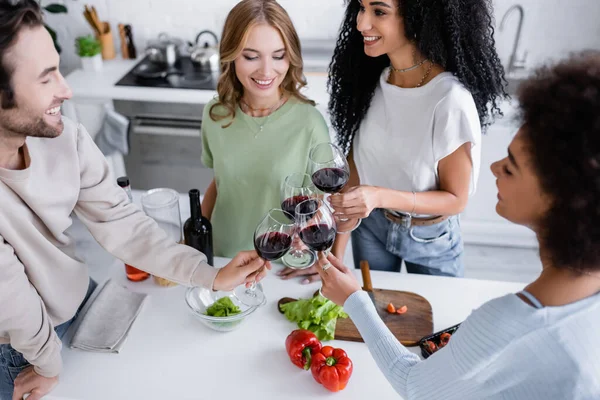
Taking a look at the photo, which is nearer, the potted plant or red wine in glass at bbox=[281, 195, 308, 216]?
red wine in glass at bbox=[281, 195, 308, 216]

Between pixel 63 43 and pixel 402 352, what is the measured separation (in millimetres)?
3226

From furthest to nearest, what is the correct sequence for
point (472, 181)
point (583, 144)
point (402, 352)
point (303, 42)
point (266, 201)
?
1. point (303, 42)
2. point (266, 201)
3. point (472, 181)
4. point (402, 352)
5. point (583, 144)

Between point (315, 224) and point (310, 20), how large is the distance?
2.26 m

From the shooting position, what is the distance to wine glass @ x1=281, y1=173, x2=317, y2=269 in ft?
4.80

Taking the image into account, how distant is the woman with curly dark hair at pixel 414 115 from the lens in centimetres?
158

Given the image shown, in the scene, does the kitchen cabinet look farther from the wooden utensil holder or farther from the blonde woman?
the blonde woman

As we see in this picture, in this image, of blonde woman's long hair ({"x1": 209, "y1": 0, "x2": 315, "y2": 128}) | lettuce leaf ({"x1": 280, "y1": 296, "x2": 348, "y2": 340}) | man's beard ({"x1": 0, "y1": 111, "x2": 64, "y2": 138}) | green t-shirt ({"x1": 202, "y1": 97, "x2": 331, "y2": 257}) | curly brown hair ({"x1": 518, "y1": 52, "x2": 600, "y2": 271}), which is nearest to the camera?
curly brown hair ({"x1": 518, "y1": 52, "x2": 600, "y2": 271})

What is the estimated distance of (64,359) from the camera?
144 centimetres

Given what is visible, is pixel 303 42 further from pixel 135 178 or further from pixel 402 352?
pixel 402 352

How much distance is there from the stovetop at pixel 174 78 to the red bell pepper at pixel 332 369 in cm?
205

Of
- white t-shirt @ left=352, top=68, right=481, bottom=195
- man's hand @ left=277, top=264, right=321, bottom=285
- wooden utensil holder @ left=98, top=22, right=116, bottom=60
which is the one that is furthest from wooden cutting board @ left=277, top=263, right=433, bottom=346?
wooden utensil holder @ left=98, top=22, right=116, bottom=60

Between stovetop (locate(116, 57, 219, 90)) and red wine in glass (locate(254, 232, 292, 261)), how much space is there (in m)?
1.87

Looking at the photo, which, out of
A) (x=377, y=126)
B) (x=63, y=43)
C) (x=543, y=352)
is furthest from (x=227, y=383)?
(x=63, y=43)

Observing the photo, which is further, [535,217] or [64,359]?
[64,359]
